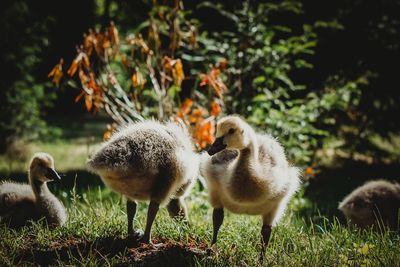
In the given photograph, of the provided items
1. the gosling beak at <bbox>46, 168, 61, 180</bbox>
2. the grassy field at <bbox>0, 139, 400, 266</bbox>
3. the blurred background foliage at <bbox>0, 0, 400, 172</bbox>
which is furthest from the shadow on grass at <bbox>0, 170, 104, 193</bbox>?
the grassy field at <bbox>0, 139, 400, 266</bbox>

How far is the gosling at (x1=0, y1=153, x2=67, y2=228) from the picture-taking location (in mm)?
4074

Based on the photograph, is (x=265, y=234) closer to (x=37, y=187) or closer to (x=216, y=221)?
(x=216, y=221)

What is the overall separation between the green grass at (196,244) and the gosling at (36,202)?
143 millimetres

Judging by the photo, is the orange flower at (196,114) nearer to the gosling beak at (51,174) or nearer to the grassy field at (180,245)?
the grassy field at (180,245)

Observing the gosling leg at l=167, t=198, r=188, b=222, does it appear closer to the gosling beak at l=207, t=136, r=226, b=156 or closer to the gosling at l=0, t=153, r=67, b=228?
the gosling at l=0, t=153, r=67, b=228

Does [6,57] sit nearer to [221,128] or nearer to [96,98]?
[96,98]

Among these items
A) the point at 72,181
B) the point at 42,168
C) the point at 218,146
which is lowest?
the point at 72,181

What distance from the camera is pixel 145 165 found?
10.8ft

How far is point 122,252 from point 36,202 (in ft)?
3.72

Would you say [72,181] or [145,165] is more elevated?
[145,165]

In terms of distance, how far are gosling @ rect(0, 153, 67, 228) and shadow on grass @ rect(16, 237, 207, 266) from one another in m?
0.47

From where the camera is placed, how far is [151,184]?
11.1ft

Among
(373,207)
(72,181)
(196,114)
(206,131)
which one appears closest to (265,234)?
(373,207)

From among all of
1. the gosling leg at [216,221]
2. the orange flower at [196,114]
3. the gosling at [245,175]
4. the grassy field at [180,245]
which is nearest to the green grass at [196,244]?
the grassy field at [180,245]
